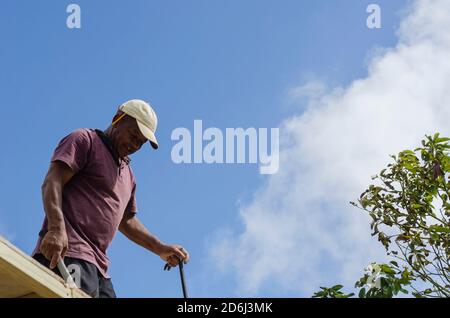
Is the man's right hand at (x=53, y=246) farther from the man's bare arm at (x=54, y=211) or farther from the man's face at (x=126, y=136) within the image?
the man's face at (x=126, y=136)

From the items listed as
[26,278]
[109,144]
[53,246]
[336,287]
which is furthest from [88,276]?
[336,287]

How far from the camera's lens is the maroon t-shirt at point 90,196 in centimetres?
367

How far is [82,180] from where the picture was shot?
380 centimetres

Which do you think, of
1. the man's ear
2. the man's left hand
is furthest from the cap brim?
the man's left hand

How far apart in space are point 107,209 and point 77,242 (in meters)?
0.28

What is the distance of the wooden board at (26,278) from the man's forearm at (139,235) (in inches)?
65.1

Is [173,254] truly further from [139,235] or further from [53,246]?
[53,246]

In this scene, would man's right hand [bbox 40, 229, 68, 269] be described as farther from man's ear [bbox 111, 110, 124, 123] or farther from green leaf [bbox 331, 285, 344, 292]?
green leaf [bbox 331, 285, 344, 292]

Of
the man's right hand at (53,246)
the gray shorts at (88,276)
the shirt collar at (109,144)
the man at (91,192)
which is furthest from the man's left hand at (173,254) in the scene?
the man's right hand at (53,246)

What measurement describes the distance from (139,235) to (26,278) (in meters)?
1.88
